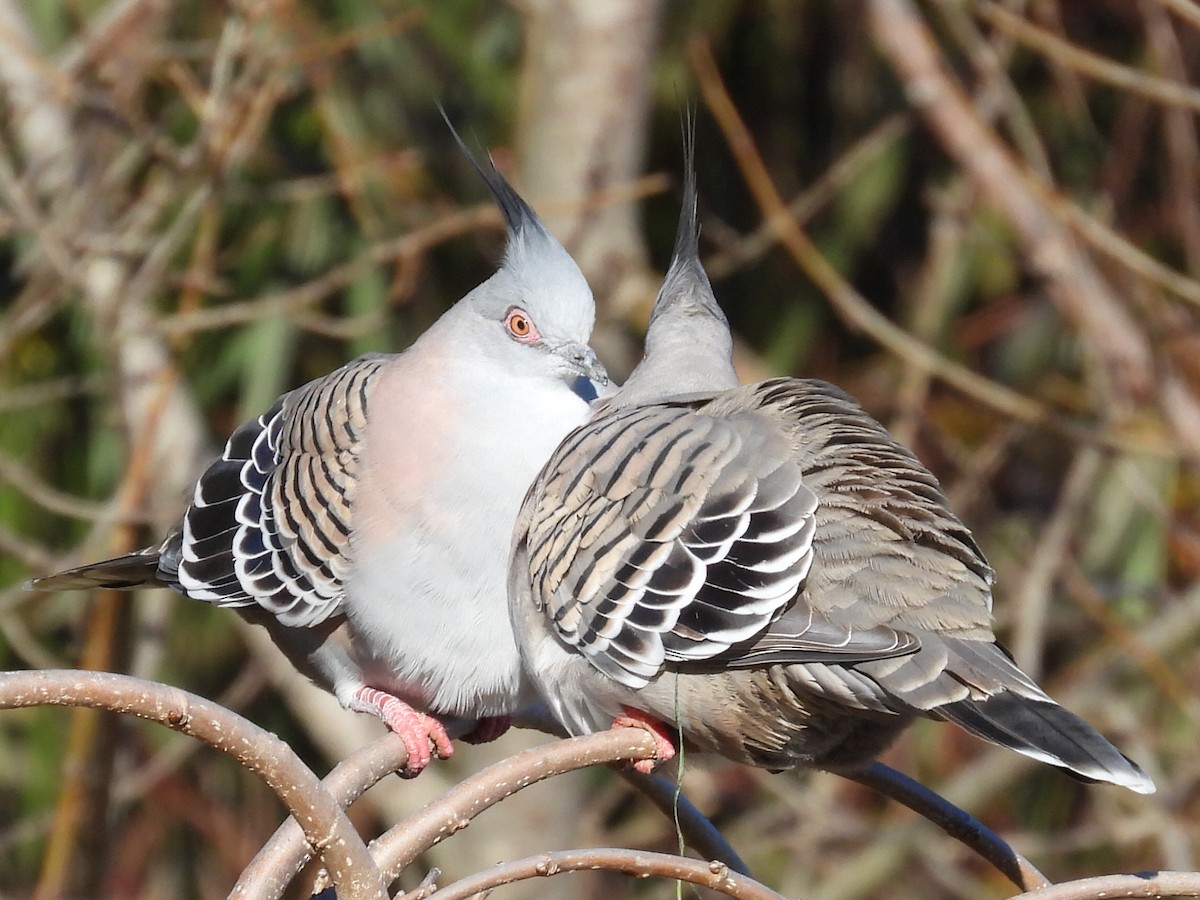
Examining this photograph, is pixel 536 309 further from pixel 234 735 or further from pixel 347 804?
pixel 234 735

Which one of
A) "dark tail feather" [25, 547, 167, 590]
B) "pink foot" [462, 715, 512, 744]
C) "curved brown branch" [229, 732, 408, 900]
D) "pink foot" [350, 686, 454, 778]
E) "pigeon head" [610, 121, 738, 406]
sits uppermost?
"pigeon head" [610, 121, 738, 406]

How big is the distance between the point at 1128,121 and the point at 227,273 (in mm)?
3185

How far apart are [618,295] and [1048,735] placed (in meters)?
2.86

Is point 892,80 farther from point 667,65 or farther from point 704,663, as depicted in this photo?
point 704,663

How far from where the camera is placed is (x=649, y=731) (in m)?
2.18

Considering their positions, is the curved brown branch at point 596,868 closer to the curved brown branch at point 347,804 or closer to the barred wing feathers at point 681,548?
the curved brown branch at point 347,804

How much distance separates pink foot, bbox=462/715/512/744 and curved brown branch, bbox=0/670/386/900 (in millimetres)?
1100

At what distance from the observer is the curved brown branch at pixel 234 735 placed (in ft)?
4.77

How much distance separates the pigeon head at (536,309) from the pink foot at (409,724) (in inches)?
23.8

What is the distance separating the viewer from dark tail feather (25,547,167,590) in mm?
2568

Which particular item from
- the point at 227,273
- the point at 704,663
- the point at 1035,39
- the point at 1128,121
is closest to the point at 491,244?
the point at 227,273

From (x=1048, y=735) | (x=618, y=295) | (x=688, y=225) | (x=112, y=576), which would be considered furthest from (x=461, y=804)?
(x=618, y=295)

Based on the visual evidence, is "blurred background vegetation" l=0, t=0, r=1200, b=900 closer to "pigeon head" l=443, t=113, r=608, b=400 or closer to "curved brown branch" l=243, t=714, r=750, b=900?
"pigeon head" l=443, t=113, r=608, b=400

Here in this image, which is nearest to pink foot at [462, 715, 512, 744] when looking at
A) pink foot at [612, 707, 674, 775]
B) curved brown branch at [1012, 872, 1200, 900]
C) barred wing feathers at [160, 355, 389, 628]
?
barred wing feathers at [160, 355, 389, 628]
